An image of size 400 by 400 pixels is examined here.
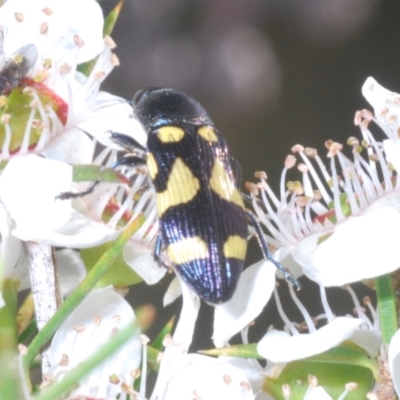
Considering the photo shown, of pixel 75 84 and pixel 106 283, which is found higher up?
pixel 75 84

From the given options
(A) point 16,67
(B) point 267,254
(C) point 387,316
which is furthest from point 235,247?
(A) point 16,67

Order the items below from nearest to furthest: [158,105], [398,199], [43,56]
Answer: [398,199], [43,56], [158,105]

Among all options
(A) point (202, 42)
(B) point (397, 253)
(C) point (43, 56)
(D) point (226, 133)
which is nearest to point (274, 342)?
(B) point (397, 253)

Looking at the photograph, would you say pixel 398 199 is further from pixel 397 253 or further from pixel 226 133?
pixel 226 133

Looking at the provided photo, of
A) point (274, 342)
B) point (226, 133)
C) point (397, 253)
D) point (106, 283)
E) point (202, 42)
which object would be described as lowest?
point (226, 133)

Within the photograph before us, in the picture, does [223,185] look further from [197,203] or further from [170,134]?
[170,134]

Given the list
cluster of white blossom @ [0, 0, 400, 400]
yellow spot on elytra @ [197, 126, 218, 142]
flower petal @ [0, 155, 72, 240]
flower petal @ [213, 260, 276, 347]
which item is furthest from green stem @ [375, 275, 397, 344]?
yellow spot on elytra @ [197, 126, 218, 142]

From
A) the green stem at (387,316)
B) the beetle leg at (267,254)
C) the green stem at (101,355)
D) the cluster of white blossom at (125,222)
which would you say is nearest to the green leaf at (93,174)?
the cluster of white blossom at (125,222)

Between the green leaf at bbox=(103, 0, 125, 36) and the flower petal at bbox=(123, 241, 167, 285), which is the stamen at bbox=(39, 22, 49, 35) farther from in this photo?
the flower petal at bbox=(123, 241, 167, 285)
